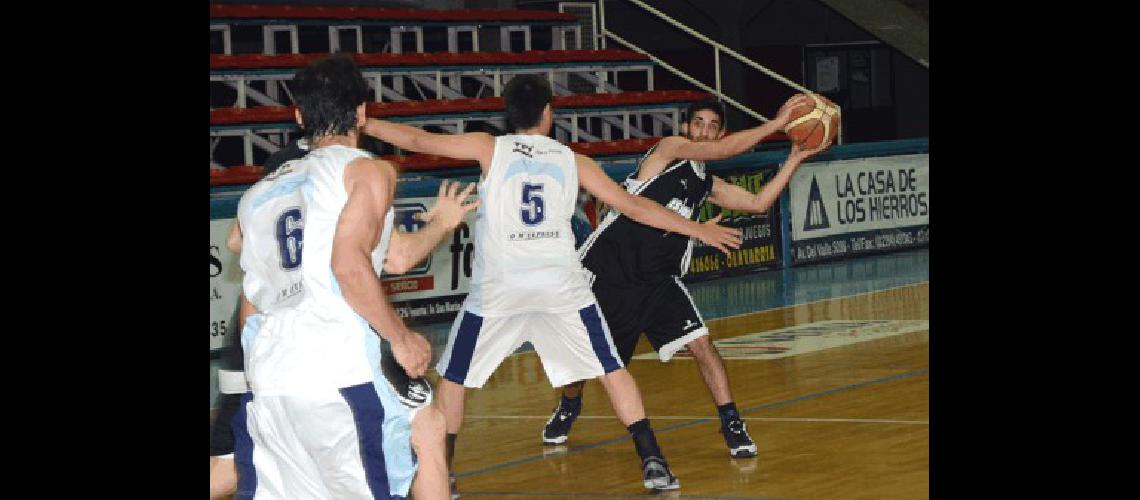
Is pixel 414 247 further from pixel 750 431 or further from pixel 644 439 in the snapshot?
pixel 750 431

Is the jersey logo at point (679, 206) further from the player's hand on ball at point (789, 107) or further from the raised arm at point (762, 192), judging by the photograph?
the player's hand on ball at point (789, 107)

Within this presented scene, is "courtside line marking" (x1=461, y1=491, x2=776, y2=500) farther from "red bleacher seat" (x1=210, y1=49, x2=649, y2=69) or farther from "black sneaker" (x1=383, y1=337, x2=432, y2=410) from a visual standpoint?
"red bleacher seat" (x1=210, y1=49, x2=649, y2=69)

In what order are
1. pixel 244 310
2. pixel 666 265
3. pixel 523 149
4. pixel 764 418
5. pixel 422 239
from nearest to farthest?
1. pixel 422 239
2. pixel 244 310
3. pixel 523 149
4. pixel 666 265
5. pixel 764 418

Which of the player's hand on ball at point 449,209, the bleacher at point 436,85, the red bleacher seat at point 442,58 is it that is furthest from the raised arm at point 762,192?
the red bleacher seat at point 442,58

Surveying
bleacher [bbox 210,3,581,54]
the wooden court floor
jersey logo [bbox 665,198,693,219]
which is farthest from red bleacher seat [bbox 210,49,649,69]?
jersey logo [bbox 665,198,693,219]

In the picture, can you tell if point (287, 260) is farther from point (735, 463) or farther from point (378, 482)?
point (735, 463)

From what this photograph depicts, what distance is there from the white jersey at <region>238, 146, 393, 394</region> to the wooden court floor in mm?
3001

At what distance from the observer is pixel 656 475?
25.6ft

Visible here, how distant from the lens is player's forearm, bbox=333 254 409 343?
16.1ft

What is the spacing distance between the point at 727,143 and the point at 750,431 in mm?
1980

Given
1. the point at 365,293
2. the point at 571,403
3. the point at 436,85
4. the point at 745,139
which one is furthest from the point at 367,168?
the point at 436,85

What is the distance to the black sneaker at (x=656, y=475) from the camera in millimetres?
7801

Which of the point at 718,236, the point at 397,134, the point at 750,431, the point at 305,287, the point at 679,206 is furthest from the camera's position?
the point at 750,431
